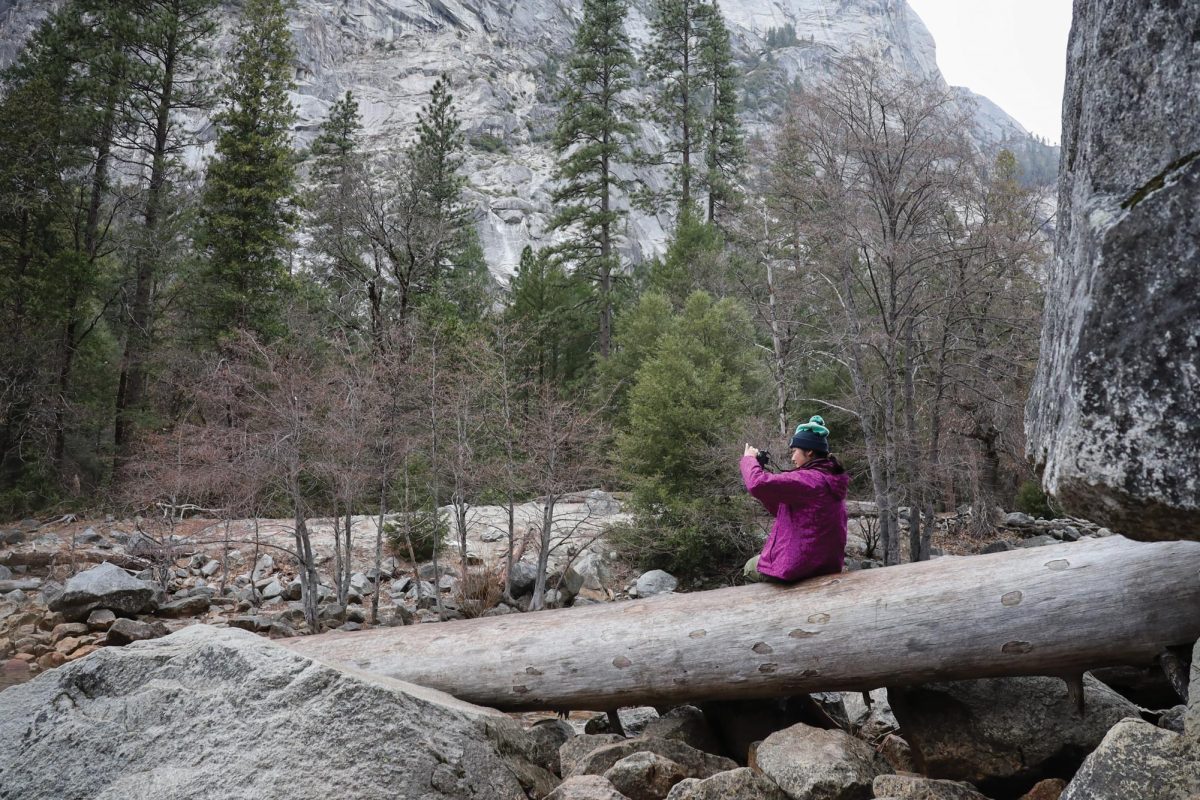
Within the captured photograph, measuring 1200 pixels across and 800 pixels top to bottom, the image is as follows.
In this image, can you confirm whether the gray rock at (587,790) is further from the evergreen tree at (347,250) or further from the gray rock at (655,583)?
the evergreen tree at (347,250)

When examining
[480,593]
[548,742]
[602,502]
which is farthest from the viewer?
[602,502]

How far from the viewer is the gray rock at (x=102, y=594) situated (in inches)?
414

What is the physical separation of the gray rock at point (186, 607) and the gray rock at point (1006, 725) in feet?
34.7

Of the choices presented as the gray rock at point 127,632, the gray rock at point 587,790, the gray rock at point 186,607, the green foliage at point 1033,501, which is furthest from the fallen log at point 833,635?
the green foliage at point 1033,501

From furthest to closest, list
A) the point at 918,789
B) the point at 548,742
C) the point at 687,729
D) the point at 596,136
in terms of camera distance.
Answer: the point at 596,136 < the point at 687,729 < the point at 548,742 < the point at 918,789

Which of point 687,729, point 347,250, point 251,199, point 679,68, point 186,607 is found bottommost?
point 186,607

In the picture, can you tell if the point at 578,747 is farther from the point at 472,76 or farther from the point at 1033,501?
the point at 472,76

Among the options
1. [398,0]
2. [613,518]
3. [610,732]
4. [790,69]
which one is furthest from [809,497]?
[790,69]

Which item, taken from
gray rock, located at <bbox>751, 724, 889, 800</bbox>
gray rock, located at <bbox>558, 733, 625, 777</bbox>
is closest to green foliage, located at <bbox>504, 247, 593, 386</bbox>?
gray rock, located at <bbox>558, 733, 625, 777</bbox>

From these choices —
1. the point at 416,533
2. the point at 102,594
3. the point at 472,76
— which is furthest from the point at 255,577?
the point at 472,76

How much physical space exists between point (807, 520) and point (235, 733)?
3429mm

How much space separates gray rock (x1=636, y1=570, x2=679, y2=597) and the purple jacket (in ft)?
30.0

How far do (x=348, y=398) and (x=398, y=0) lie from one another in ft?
259

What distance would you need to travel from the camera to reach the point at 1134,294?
2418mm
